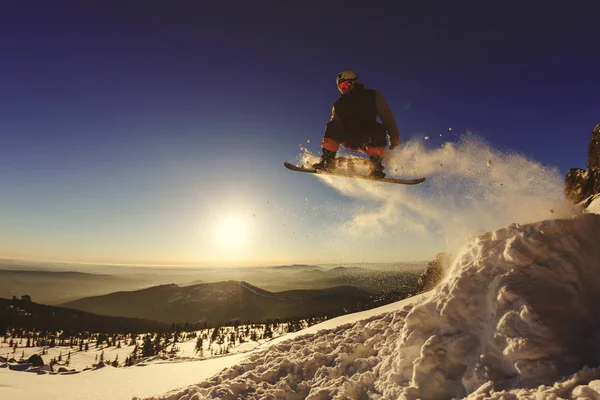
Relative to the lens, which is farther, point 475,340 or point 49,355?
point 49,355

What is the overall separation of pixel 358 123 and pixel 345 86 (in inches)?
47.4

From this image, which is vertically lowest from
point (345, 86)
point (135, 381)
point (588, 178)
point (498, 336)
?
point (135, 381)

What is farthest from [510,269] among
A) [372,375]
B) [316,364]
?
[316,364]

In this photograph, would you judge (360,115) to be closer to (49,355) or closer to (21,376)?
(21,376)

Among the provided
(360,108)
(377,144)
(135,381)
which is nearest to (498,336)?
(377,144)

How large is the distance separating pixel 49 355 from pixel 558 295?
255 ft

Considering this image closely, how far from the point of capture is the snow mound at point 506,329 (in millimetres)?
4055

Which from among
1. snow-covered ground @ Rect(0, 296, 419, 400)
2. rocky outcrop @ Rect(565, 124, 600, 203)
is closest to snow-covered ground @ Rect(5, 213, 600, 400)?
snow-covered ground @ Rect(0, 296, 419, 400)

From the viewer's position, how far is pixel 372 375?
21.2ft

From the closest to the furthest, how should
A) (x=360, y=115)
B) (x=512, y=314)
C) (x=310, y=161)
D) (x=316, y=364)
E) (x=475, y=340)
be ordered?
1. (x=512, y=314)
2. (x=475, y=340)
3. (x=316, y=364)
4. (x=360, y=115)
5. (x=310, y=161)

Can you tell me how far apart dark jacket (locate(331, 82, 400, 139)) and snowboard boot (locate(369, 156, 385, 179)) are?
1.31m

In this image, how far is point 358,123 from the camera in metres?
9.46

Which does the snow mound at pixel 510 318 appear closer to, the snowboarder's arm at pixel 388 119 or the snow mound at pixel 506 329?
the snow mound at pixel 506 329

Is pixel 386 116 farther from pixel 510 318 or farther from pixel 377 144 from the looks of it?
pixel 510 318
